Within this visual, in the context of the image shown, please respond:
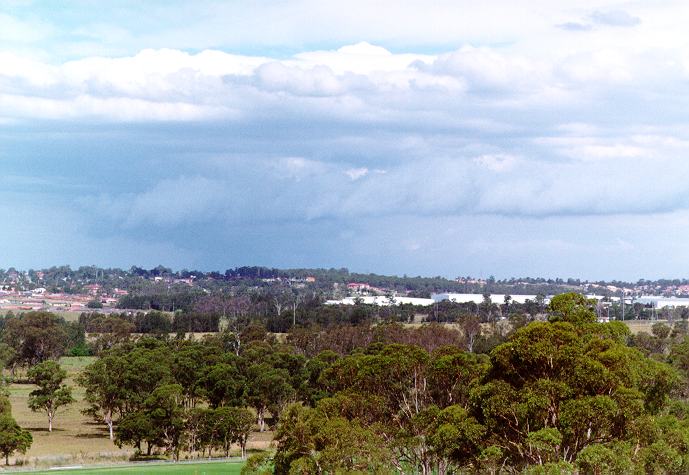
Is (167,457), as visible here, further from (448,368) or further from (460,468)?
(460,468)

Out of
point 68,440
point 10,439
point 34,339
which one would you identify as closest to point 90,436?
point 68,440

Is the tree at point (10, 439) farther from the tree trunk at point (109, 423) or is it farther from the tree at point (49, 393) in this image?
the tree at point (49, 393)

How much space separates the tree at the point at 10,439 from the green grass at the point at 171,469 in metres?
4.15

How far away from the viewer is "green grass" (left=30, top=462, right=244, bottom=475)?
2340 inches

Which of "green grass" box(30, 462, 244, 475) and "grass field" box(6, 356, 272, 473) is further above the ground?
"green grass" box(30, 462, 244, 475)

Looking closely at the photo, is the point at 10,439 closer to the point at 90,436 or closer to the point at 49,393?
the point at 90,436

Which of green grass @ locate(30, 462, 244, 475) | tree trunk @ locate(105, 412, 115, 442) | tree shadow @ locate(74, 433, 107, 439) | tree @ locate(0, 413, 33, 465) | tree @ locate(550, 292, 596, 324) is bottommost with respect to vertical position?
tree shadow @ locate(74, 433, 107, 439)

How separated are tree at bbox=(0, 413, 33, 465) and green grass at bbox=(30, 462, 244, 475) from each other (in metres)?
4.15

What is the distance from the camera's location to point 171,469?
61.0 metres

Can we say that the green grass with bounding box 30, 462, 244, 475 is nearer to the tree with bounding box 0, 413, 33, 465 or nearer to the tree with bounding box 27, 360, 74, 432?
the tree with bounding box 0, 413, 33, 465

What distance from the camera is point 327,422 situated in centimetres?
4144

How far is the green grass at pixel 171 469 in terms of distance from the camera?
59438 mm

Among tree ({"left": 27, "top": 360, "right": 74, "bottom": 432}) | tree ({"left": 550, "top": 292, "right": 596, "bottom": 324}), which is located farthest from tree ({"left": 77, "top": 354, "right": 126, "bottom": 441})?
tree ({"left": 550, "top": 292, "right": 596, "bottom": 324})

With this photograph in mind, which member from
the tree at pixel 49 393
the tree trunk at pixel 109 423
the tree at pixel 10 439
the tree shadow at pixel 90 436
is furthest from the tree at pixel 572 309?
the tree at pixel 49 393
